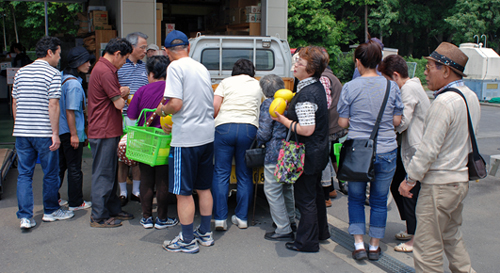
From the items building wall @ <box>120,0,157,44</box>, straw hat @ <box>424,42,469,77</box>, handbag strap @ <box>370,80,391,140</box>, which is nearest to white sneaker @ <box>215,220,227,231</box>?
handbag strap @ <box>370,80,391,140</box>

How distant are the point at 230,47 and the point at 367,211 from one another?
3120 mm

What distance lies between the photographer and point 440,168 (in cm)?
308

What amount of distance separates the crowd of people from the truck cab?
1912 mm

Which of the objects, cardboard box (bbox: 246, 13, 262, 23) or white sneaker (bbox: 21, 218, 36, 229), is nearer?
white sneaker (bbox: 21, 218, 36, 229)

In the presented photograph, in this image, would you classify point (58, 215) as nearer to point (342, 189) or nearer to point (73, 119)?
point (73, 119)

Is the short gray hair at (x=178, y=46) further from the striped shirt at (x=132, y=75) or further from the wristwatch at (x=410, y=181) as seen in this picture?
the wristwatch at (x=410, y=181)

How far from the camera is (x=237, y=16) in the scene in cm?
989

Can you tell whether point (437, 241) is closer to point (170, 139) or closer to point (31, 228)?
point (170, 139)

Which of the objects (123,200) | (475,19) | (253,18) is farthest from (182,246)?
(475,19)

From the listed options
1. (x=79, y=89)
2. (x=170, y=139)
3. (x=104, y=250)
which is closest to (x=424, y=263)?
(x=170, y=139)

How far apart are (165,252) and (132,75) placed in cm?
256

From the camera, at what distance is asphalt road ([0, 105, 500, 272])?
12.4ft

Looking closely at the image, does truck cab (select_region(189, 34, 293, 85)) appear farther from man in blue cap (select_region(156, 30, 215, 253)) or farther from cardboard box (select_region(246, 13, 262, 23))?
cardboard box (select_region(246, 13, 262, 23))

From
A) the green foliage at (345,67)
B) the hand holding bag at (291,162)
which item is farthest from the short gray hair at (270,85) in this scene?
the green foliage at (345,67)
